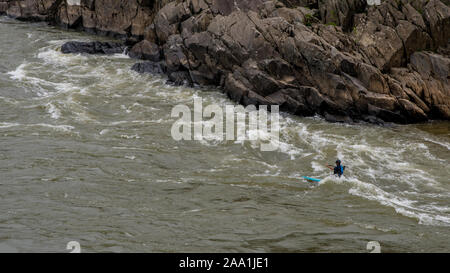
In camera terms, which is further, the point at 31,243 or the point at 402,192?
the point at 402,192

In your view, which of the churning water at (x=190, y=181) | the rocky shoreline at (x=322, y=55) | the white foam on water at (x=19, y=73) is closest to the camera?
the churning water at (x=190, y=181)

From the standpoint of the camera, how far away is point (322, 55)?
28.0 m

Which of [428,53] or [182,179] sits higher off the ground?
[428,53]

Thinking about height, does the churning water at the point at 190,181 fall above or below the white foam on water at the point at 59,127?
below

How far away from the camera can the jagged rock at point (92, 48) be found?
3862 centimetres

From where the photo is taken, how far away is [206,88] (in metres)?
32.1

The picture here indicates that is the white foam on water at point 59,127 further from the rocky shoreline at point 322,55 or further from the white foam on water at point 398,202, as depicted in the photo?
the white foam on water at point 398,202

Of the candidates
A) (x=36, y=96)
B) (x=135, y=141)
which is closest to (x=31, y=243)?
(x=135, y=141)

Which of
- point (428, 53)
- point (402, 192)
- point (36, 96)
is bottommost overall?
point (402, 192)

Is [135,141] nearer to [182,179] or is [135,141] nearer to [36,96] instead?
[182,179]

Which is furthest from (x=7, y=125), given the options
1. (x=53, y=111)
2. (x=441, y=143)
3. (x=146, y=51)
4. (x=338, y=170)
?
(x=441, y=143)

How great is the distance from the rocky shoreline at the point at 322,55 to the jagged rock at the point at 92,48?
17.5ft

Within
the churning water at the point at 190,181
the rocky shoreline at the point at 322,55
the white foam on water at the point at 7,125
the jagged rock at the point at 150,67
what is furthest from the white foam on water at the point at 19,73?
the white foam on water at the point at 7,125
